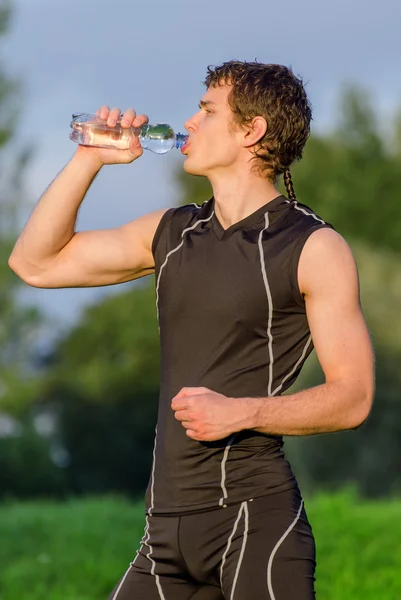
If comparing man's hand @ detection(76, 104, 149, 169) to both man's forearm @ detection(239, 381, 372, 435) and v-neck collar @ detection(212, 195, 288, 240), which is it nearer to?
v-neck collar @ detection(212, 195, 288, 240)

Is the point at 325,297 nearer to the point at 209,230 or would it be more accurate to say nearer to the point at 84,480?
the point at 209,230

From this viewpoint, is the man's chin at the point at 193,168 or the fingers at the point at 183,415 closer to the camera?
the fingers at the point at 183,415

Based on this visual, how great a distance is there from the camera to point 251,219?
4215mm

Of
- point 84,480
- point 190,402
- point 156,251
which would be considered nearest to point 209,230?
point 156,251

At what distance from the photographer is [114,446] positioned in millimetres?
24391

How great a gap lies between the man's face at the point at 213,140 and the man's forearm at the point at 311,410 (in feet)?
3.11

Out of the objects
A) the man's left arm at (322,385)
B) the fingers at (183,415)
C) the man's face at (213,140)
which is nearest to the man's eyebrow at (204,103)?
the man's face at (213,140)

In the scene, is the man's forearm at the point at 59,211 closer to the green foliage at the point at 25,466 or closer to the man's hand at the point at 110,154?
the man's hand at the point at 110,154

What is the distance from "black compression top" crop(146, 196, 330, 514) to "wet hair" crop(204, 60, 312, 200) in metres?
0.31

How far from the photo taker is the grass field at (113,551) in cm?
853

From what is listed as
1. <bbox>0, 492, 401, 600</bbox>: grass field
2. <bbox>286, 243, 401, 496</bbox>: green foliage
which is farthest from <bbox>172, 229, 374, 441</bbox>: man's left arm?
<bbox>286, 243, 401, 496</bbox>: green foliage

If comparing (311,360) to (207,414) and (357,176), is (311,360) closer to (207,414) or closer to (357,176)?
(207,414)

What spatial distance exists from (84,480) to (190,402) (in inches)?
819

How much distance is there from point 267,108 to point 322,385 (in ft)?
3.56
